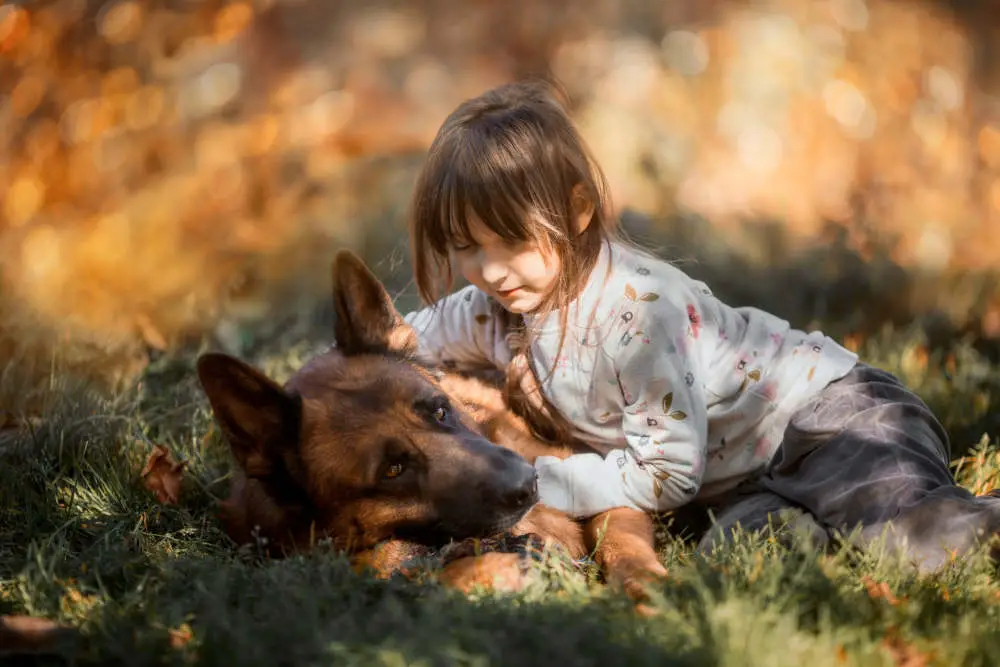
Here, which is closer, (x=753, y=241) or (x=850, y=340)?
(x=850, y=340)

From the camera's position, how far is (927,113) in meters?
7.55

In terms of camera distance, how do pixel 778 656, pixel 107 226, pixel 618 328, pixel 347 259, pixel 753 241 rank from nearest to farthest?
pixel 778 656 → pixel 347 259 → pixel 618 328 → pixel 107 226 → pixel 753 241

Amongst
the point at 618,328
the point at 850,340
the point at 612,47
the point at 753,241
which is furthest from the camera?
the point at 612,47

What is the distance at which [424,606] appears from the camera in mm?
2330

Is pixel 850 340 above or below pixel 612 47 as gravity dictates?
below

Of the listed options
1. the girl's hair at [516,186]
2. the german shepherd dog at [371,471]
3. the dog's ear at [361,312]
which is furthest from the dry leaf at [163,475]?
the girl's hair at [516,186]

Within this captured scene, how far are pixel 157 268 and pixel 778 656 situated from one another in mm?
4954

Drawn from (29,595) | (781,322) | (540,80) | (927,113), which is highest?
(540,80)

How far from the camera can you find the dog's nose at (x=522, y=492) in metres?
2.89

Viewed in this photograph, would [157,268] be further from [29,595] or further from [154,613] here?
[154,613]

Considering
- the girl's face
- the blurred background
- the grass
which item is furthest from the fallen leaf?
the blurred background

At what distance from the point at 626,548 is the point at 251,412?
1.25 metres

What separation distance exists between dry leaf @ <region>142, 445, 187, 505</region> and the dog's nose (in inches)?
59.2

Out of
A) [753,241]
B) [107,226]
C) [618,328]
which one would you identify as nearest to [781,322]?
[618,328]
